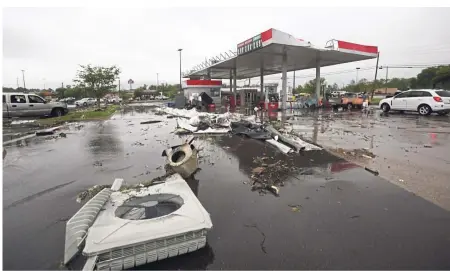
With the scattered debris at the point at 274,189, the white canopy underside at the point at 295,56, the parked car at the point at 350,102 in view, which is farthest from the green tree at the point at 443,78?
the scattered debris at the point at 274,189

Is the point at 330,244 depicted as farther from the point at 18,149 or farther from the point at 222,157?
the point at 18,149

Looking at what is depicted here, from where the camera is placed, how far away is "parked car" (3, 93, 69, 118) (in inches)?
597

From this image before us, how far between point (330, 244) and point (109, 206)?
8.15 feet

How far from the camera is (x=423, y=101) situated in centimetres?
1467

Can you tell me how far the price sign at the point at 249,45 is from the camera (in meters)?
16.7

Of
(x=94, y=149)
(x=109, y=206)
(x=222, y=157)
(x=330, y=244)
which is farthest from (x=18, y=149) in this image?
(x=330, y=244)

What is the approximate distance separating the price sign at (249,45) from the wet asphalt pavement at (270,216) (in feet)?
41.1

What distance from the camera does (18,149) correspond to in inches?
297

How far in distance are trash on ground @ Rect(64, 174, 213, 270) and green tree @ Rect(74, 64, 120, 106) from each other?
21.7 meters

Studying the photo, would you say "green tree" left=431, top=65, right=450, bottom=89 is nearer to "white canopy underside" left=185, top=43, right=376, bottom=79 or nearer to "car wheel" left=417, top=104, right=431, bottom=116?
"white canopy underside" left=185, top=43, right=376, bottom=79

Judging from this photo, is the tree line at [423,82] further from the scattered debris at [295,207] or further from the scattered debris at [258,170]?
the scattered debris at [295,207]

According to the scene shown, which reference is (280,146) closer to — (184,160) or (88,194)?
(184,160)

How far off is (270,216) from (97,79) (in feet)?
74.1

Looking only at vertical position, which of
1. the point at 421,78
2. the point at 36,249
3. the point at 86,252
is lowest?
the point at 36,249
